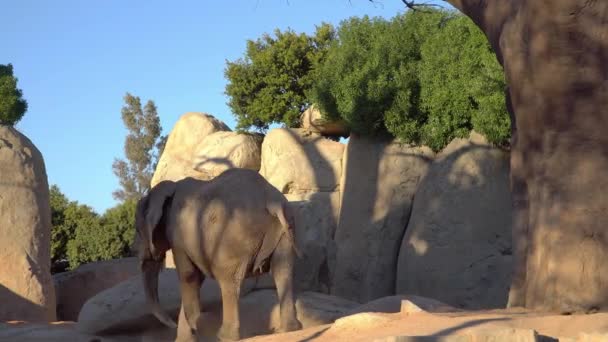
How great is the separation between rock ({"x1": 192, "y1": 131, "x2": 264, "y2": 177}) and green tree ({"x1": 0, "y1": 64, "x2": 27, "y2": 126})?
5.21 meters

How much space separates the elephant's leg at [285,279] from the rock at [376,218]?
8140 mm

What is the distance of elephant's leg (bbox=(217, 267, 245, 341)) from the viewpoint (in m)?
8.38

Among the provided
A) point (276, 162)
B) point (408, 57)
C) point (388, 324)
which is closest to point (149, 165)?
point (276, 162)

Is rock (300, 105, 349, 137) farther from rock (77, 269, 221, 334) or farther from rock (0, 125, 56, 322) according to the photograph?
rock (77, 269, 221, 334)

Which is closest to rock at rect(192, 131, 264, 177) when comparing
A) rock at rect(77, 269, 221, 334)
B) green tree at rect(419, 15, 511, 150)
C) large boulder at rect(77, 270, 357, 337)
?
green tree at rect(419, 15, 511, 150)

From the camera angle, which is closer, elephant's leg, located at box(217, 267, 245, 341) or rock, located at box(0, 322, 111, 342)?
elephant's leg, located at box(217, 267, 245, 341)

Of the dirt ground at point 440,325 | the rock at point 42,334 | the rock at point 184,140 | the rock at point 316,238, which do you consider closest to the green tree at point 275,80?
the rock at point 184,140

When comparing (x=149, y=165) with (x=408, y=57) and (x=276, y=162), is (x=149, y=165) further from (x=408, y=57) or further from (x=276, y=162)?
(x=408, y=57)

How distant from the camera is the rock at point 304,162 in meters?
20.8

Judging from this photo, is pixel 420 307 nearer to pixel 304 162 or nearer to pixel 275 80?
pixel 304 162

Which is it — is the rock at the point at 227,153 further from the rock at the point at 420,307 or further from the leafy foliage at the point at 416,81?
the rock at the point at 420,307

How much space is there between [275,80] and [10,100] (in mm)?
7111

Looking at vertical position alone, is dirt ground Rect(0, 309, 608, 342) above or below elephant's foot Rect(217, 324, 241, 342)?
above

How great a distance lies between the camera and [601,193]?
7398 millimetres
